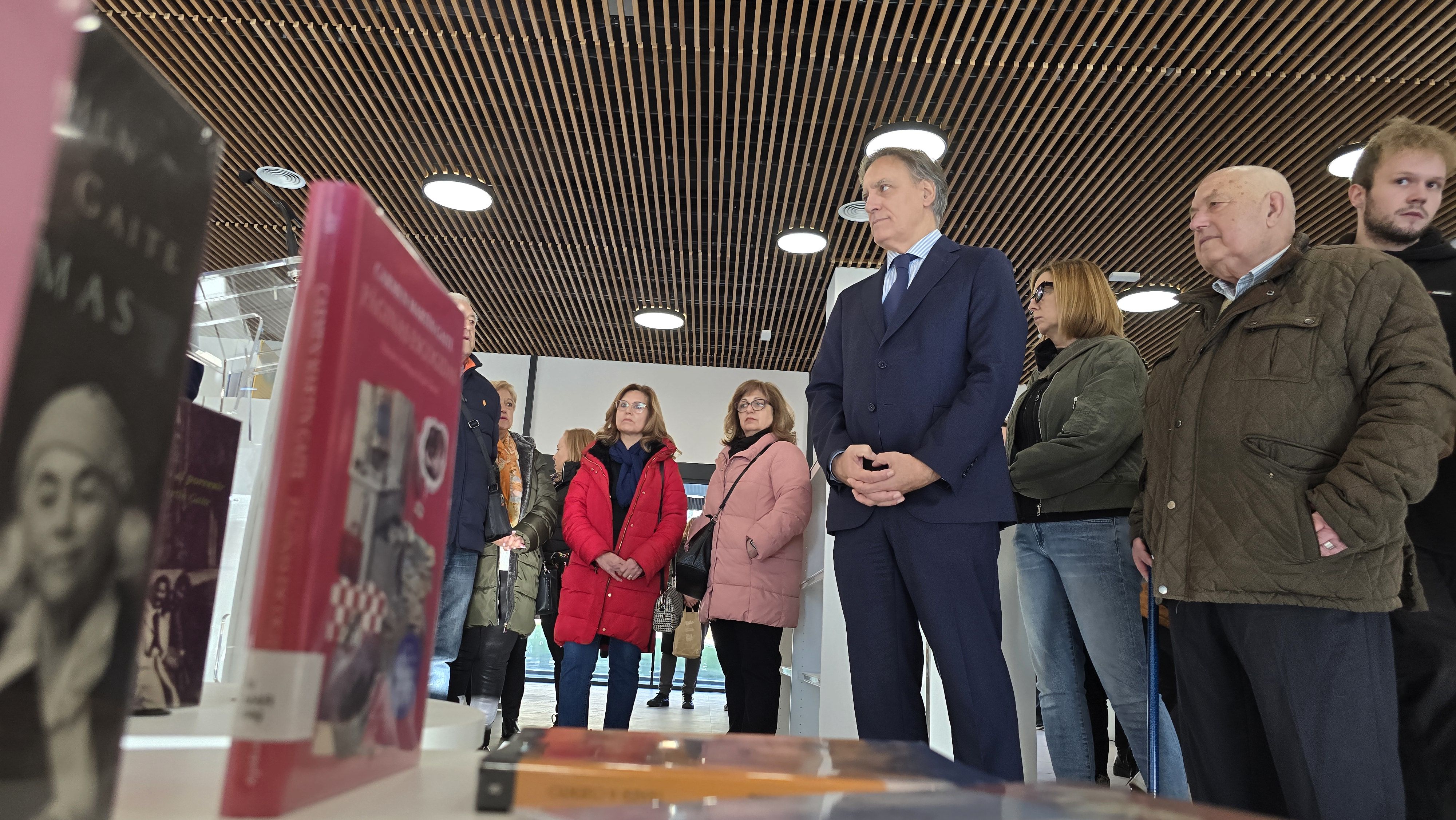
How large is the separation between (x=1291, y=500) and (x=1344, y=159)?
159 inches

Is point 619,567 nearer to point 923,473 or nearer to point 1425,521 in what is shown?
point 923,473

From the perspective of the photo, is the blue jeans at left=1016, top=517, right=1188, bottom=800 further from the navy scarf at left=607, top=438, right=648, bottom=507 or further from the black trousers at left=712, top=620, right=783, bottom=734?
the navy scarf at left=607, top=438, right=648, bottom=507

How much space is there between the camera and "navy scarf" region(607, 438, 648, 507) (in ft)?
12.1

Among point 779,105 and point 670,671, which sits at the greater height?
point 779,105

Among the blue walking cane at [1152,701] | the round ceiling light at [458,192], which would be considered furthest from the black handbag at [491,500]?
the round ceiling light at [458,192]

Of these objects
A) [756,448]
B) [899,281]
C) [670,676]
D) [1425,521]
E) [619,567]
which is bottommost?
[670,676]

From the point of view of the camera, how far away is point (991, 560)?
1766 mm

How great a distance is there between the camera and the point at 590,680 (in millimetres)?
3387

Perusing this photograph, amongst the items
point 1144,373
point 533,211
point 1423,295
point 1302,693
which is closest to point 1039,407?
point 1144,373

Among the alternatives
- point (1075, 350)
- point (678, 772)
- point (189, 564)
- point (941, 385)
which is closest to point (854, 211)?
point (1075, 350)

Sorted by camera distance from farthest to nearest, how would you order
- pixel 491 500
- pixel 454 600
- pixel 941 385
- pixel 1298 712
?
1. pixel 491 500
2. pixel 454 600
3. pixel 941 385
4. pixel 1298 712

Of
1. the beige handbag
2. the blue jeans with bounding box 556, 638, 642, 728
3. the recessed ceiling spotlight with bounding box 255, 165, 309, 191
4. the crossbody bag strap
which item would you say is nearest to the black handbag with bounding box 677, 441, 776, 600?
the crossbody bag strap

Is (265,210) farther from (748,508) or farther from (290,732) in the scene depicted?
(290,732)

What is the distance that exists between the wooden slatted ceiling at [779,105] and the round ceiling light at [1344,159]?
3.3 inches
